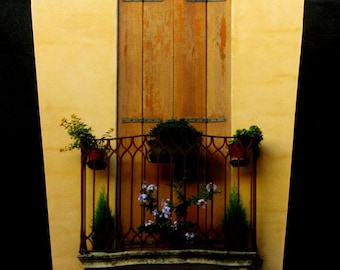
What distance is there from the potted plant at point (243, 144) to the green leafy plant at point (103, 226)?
1.26 m

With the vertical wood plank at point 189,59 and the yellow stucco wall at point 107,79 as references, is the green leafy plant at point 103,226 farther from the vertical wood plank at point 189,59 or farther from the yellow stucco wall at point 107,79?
the vertical wood plank at point 189,59

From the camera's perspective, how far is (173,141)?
10688 millimetres

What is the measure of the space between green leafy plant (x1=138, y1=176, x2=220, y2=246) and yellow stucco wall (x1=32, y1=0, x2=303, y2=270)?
607mm

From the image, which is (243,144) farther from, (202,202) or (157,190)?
(157,190)

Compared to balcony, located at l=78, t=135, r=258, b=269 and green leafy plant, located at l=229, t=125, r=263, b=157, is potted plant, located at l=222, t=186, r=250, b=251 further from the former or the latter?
green leafy plant, located at l=229, t=125, r=263, b=157

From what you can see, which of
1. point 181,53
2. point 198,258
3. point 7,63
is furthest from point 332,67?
point 7,63

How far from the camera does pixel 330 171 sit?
36.6ft

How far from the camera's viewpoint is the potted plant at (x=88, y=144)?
1074 centimetres

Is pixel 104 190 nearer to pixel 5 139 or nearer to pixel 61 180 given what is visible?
pixel 61 180

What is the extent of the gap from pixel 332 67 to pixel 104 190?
100 inches

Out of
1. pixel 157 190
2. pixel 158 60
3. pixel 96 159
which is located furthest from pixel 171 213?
pixel 158 60

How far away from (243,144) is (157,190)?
933 millimetres

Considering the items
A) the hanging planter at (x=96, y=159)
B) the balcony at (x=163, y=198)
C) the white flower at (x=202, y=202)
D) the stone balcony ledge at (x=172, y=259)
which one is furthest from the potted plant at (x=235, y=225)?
the hanging planter at (x=96, y=159)

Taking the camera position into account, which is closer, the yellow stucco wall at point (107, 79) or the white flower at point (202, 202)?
the white flower at point (202, 202)
